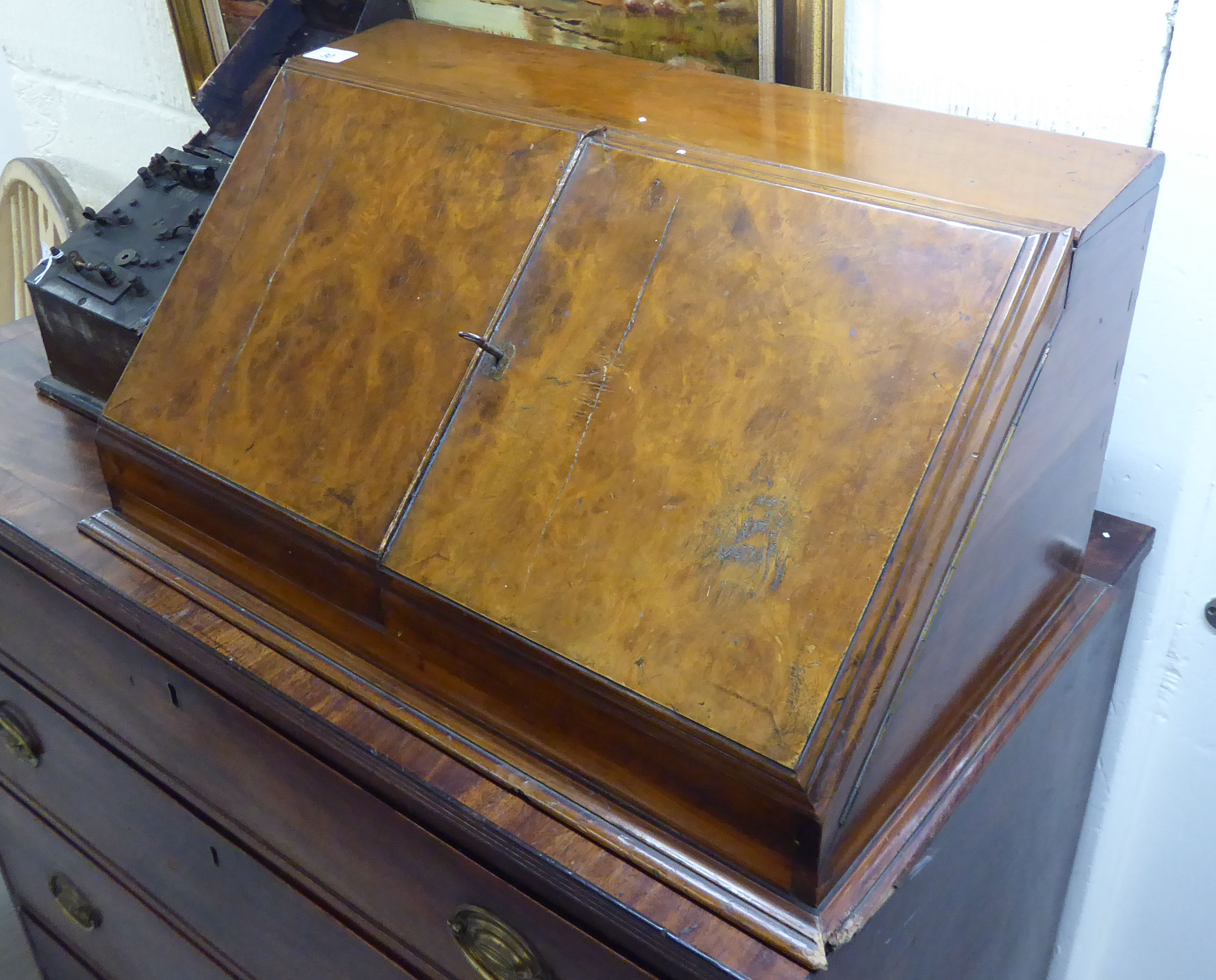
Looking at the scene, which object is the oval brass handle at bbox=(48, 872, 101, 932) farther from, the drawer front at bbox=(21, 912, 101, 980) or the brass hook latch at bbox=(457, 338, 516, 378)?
the brass hook latch at bbox=(457, 338, 516, 378)

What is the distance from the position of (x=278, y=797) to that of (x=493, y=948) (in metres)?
0.34

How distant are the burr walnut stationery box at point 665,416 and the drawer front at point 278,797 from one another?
13 cm

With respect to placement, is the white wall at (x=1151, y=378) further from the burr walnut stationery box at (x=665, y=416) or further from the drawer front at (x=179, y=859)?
the drawer front at (x=179, y=859)

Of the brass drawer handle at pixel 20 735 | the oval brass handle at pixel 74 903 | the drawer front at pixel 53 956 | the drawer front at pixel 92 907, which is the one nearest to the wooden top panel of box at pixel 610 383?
the brass drawer handle at pixel 20 735

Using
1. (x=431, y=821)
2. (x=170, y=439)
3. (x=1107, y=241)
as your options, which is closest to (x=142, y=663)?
(x=170, y=439)

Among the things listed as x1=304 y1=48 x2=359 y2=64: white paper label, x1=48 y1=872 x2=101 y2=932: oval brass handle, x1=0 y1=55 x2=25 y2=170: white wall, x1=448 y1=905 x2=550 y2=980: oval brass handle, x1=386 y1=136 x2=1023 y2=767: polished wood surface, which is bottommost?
x1=48 y1=872 x2=101 y2=932: oval brass handle

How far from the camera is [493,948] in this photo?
1.00 metres

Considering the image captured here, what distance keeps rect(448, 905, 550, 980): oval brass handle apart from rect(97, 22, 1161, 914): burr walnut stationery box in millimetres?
157

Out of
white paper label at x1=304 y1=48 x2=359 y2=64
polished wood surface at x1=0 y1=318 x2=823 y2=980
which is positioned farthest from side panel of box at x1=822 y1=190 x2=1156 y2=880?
white paper label at x1=304 y1=48 x2=359 y2=64

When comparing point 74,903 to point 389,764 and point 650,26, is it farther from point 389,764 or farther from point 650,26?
point 650,26

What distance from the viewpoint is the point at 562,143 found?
3.58ft

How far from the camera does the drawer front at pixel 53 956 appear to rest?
1.86m

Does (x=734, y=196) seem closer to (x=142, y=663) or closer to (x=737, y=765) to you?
(x=737, y=765)

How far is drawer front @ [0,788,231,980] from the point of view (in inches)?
61.1
